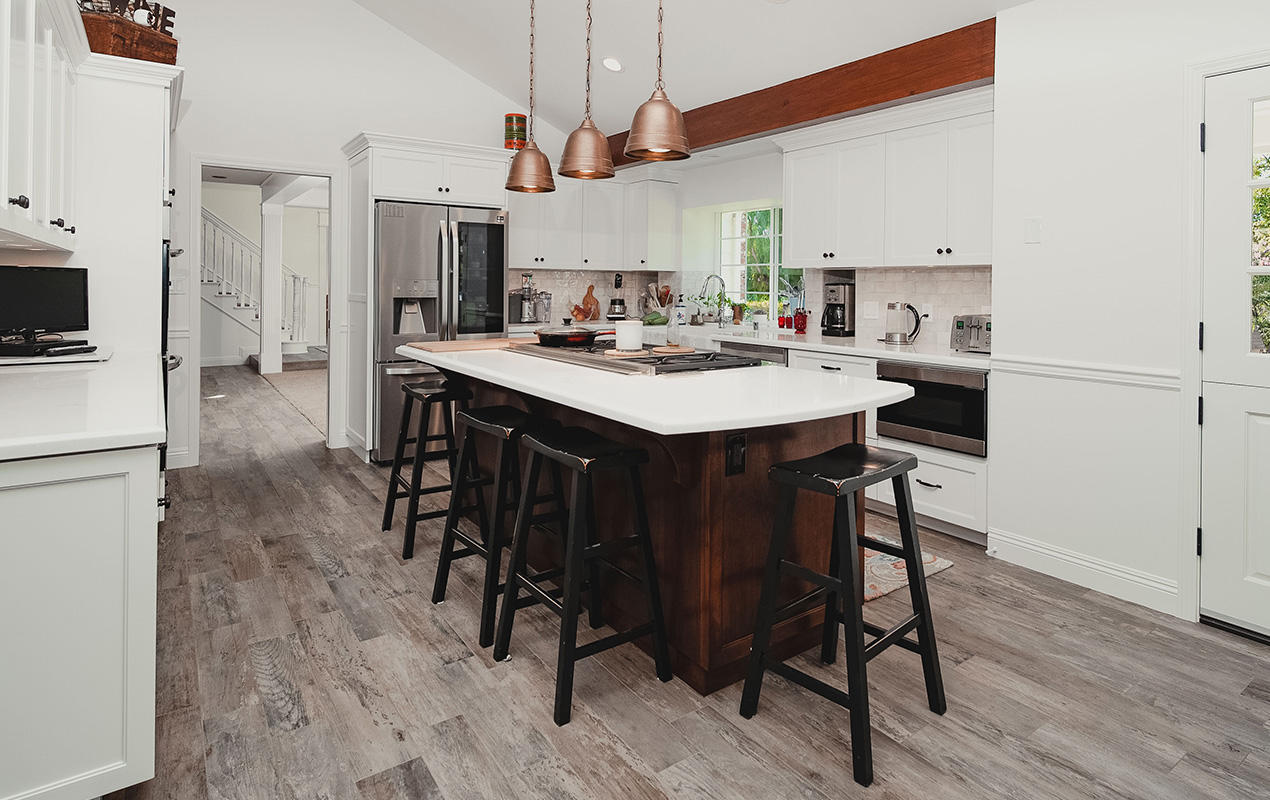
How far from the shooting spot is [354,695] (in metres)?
2.31

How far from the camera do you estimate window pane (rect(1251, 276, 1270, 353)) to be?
2674 mm

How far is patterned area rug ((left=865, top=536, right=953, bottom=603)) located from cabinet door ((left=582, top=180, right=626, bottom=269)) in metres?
3.92

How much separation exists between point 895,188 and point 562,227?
3063mm

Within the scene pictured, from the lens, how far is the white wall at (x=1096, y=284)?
2885mm

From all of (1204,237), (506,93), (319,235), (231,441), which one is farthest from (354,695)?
(319,235)

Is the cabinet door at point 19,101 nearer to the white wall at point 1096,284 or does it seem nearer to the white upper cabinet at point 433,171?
the white upper cabinet at point 433,171

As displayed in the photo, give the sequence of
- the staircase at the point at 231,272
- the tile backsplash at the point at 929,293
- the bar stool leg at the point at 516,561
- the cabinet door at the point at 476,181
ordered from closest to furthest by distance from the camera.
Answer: the bar stool leg at the point at 516,561
the tile backsplash at the point at 929,293
the cabinet door at the point at 476,181
the staircase at the point at 231,272

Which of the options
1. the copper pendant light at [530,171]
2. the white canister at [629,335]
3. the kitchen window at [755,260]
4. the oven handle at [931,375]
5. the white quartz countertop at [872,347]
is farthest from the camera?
the kitchen window at [755,260]

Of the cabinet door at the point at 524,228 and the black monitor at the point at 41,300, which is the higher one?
the cabinet door at the point at 524,228

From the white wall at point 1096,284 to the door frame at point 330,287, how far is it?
458 cm

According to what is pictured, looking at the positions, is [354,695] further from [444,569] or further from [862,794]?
[862,794]

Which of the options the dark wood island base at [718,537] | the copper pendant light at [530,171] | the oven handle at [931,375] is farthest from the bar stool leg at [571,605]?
the oven handle at [931,375]

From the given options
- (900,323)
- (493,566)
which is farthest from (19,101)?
(900,323)

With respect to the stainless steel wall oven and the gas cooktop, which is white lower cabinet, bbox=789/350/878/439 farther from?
the gas cooktop
